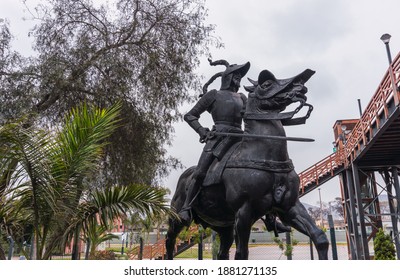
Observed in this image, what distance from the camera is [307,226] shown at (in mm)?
3182

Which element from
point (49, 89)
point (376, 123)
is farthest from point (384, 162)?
point (49, 89)

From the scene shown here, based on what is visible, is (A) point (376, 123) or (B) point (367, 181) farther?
(B) point (367, 181)

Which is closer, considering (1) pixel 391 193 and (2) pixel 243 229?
(2) pixel 243 229

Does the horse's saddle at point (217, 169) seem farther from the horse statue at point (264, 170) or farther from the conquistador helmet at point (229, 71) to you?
the conquistador helmet at point (229, 71)

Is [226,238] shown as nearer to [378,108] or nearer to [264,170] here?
[264,170]

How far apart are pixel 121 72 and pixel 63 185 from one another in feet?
21.2

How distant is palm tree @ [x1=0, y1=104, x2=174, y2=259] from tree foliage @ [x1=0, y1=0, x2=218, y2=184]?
5.59 metres

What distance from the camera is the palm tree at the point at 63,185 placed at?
3.96 m

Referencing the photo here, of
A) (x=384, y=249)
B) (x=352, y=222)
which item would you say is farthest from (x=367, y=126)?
(x=352, y=222)

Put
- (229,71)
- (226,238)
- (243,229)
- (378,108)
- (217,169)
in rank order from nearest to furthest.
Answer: (243,229)
(217,169)
(229,71)
(226,238)
(378,108)

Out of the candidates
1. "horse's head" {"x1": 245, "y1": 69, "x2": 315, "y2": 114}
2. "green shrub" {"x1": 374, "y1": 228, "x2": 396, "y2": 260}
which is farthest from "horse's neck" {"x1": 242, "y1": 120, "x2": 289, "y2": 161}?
"green shrub" {"x1": 374, "y1": 228, "x2": 396, "y2": 260}
